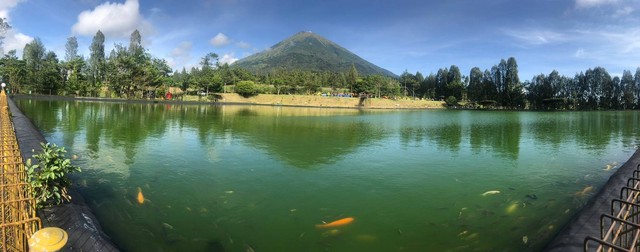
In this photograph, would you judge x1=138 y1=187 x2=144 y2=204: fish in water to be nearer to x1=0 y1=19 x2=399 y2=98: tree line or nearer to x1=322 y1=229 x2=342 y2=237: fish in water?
x1=322 y1=229 x2=342 y2=237: fish in water

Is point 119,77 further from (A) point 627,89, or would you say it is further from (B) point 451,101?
(A) point 627,89

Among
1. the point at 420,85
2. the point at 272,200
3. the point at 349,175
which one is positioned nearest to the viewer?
A: the point at 272,200

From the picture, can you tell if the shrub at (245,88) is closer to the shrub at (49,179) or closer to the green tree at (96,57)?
the green tree at (96,57)

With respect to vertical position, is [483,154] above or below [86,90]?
below

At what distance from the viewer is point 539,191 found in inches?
386

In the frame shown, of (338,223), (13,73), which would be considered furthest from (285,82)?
(338,223)

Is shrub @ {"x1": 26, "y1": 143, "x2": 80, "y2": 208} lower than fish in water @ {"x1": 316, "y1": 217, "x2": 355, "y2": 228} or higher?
higher

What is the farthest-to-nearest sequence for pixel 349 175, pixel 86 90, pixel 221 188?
pixel 86 90, pixel 349 175, pixel 221 188

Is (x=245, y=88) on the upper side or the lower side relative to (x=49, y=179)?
upper

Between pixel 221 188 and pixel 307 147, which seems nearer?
pixel 221 188

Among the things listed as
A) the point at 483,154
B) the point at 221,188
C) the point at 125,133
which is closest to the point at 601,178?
the point at 483,154

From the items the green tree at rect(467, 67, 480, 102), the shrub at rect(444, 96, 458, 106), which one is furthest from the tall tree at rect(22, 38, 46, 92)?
the green tree at rect(467, 67, 480, 102)

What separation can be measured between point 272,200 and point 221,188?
182 cm

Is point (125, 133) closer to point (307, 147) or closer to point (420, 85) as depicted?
point (307, 147)
